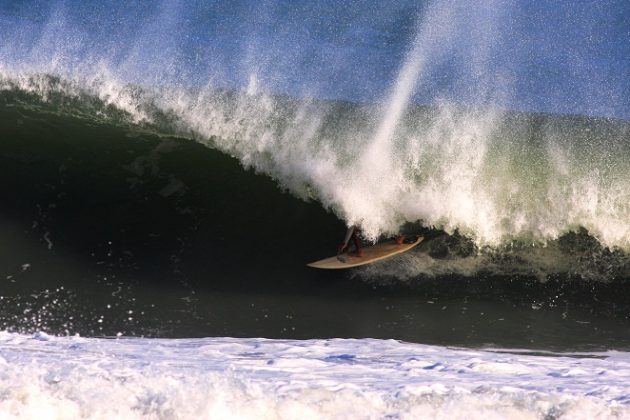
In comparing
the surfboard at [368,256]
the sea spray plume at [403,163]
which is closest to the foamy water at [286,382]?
the surfboard at [368,256]

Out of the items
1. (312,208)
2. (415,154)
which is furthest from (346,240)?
(415,154)

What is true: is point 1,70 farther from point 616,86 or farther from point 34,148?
point 616,86

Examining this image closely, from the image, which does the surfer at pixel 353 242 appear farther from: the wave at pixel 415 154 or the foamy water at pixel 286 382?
the foamy water at pixel 286 382

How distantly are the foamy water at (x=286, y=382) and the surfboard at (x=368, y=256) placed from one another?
4.03 ft

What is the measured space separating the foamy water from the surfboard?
1.23 metres

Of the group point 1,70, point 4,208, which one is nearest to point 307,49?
point 1,70

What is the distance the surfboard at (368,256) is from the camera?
26.3 ft

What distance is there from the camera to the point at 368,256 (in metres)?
8.07

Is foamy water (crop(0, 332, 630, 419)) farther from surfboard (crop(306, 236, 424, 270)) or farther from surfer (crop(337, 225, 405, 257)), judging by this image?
→ surfer (crop(337, 225, 405, 257))

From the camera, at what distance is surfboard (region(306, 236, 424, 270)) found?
8031 millimetres

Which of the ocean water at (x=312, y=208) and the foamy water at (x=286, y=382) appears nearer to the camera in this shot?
the foamy water at (x=286, y=382)

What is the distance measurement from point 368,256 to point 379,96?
3.07m

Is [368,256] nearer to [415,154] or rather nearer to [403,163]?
[403,163]

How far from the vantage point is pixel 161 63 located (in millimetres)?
11070
